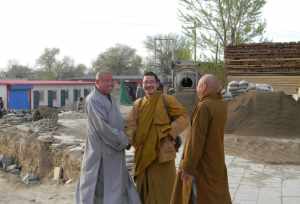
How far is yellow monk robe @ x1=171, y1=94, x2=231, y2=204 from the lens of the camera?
414cm

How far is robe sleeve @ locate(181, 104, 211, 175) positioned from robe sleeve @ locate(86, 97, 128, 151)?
785mm

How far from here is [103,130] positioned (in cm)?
464

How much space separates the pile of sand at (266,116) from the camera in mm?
12461

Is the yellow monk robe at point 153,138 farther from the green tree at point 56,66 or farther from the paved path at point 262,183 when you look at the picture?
the green tree at point 56,66

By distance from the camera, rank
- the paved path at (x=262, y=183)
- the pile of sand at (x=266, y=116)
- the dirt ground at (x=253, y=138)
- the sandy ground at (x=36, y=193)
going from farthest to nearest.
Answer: the pile of sand at (x=266, y=116)
the dirt ground at (x=253, y=138)
the sandy ground at (x=36, y=193)
the paved path at (x=262, y=183)

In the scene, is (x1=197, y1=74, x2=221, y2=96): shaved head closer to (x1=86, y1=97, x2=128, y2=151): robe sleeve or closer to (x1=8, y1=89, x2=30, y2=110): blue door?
(x1=86, y1=97, x2=128, y2=151): robe sleeve

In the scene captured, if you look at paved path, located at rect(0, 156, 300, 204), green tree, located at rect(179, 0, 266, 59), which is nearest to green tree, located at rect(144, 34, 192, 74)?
green tree, located at rect(179, 0, 266, 59)

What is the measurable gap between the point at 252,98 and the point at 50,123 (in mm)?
6985

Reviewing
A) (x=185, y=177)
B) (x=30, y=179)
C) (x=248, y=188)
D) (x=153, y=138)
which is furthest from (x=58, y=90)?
(x=185, y=177)

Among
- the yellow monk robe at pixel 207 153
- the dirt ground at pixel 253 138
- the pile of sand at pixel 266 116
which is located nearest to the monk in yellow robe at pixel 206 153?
the yellow monk robe at pixel 207 153

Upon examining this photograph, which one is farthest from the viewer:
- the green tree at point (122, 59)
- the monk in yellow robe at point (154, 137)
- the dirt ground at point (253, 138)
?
the green tree at point (122, 59)

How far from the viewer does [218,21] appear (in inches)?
1008

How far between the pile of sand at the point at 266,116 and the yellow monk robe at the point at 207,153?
834 cm

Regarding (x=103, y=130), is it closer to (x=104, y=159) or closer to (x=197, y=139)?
(x=104, y=159)
